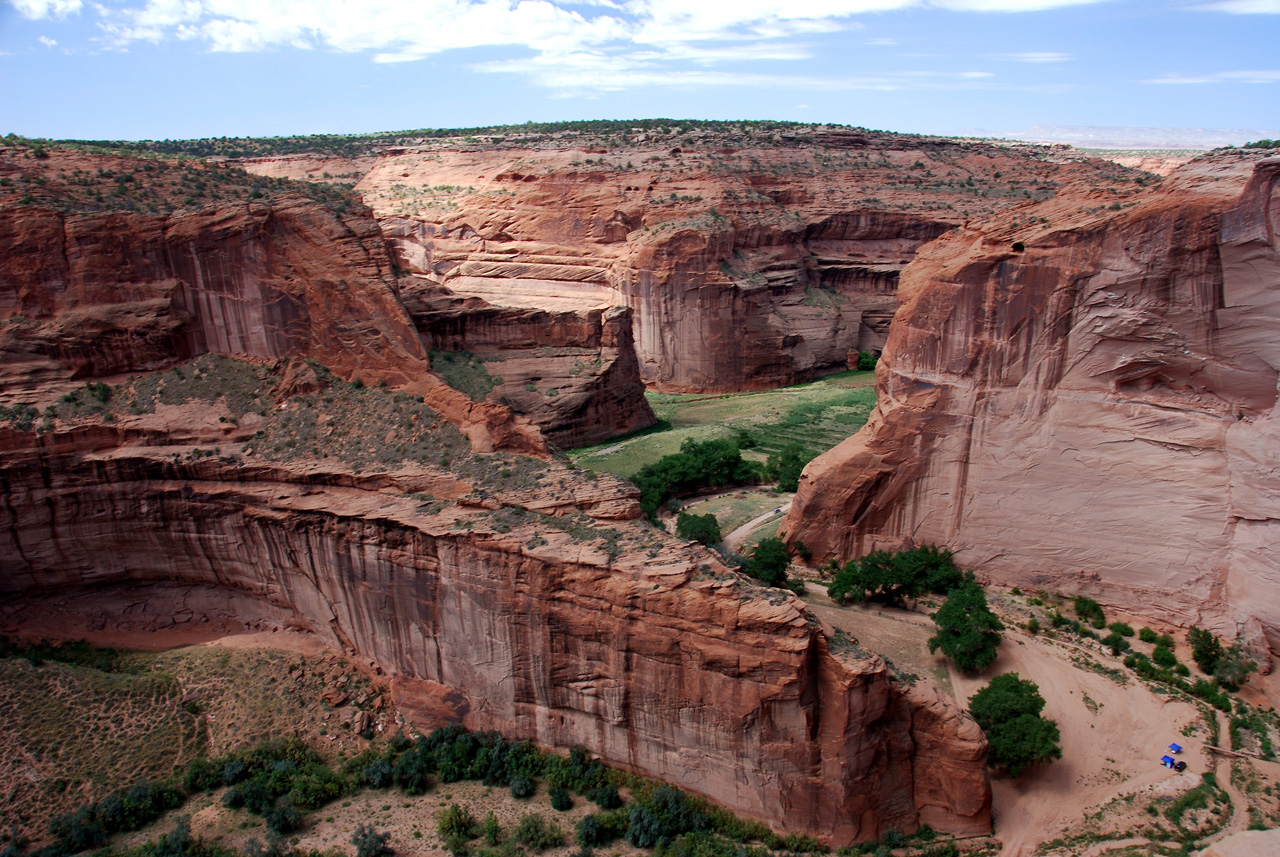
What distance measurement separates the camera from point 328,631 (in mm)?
19406

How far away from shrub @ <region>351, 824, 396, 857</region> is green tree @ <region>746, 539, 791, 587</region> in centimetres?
1208

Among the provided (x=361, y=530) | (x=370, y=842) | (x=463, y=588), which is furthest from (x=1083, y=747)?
(x=361, y=530)

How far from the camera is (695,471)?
33.0 meters

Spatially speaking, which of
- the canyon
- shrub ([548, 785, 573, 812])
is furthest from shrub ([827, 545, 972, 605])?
shrub ([548, 785, 573, 812])

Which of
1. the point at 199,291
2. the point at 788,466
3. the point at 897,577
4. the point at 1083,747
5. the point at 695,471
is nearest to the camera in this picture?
the point at 1083,747

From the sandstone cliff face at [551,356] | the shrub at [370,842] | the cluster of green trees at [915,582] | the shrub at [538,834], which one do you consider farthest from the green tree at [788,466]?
→ the shrub at [370,842]

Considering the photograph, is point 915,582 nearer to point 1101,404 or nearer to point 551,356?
point 1101,404

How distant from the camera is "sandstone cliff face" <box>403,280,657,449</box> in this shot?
108 ft

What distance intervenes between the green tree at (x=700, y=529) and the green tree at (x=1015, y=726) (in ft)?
33.1

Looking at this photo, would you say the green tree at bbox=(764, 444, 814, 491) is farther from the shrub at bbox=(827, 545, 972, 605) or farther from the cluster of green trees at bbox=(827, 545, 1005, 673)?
the shrub at bbox=(827, 545, 972, 605)

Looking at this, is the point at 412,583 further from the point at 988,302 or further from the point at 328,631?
the point at 988,302

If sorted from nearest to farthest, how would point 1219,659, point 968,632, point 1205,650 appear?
point 1219,659 < point 1205,650 < point 968,632

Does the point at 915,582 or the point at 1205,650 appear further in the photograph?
the point at 915,582

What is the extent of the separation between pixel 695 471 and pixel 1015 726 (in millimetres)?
17437
